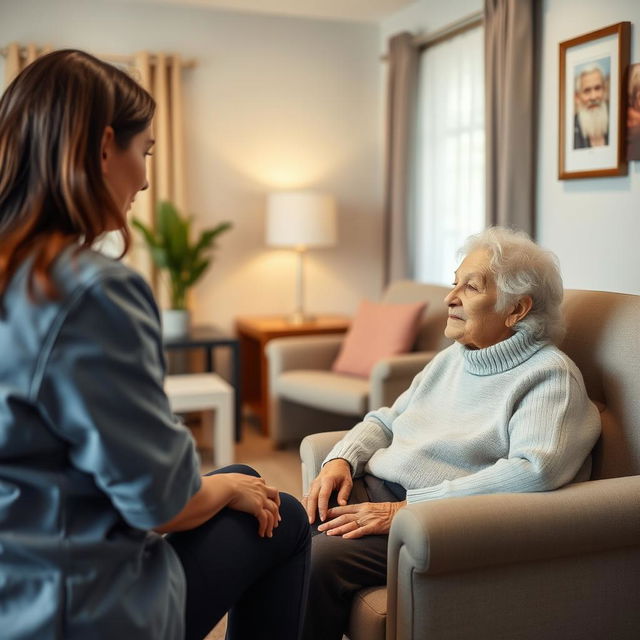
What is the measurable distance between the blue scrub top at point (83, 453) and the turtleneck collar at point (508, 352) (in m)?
0.98

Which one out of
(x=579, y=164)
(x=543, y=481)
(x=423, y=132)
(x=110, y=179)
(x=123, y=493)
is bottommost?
(x=543, y=481)

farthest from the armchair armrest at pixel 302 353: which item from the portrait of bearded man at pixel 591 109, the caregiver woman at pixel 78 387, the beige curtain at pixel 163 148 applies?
the caregiver woman at pixel 78 387

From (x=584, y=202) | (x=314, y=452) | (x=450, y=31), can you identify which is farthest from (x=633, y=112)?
(x=314, y=452)

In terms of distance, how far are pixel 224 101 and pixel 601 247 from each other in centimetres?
251

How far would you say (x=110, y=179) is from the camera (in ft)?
3.75

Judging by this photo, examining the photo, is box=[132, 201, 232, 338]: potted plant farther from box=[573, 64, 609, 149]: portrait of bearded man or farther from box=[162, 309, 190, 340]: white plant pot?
box=[573, 64, 609, 149]: portrait of bearded man

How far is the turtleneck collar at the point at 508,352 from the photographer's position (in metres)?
1.87

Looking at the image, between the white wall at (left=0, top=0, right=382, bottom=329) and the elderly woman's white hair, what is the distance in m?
3.06

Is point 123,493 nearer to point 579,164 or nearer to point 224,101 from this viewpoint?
point 579,164

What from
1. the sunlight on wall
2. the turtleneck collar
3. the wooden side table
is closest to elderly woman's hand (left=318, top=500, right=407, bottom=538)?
the turtleneck collar

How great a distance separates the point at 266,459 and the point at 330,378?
1.73 feet

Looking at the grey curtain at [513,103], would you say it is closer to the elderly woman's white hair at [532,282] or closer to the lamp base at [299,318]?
the lamp base at [299,318]

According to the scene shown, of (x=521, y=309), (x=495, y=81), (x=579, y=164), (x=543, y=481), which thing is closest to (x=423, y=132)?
(x=495, y=81)

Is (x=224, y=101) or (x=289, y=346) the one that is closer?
(x=289, y=346)
